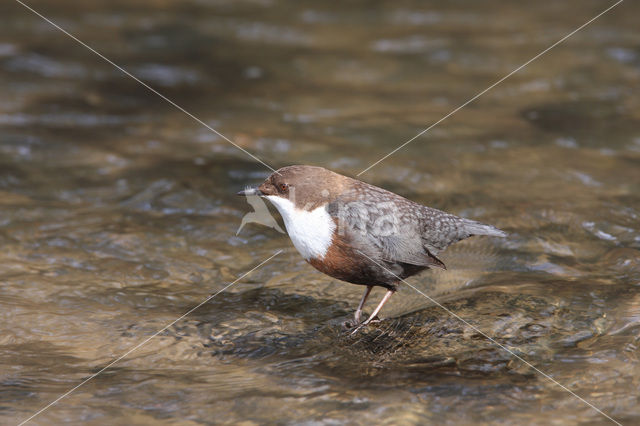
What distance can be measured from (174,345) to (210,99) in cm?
460

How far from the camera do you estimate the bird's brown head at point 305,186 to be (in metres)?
4.04

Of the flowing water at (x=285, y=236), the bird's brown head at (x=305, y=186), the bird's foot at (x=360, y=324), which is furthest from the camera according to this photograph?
the bird's foot at (x=360, y=324)

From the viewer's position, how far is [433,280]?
16.0 feet

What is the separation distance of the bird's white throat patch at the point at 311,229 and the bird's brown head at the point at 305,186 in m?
0.04

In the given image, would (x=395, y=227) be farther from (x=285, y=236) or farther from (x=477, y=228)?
(x=285, y=236)

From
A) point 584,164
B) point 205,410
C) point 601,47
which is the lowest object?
point 205,410

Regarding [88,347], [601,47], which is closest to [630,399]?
[88,347]

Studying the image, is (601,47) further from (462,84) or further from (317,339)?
(317,339)

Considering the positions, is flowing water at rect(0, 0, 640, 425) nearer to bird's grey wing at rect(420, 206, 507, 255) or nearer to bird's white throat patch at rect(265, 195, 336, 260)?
bird's grey wing at rect(420, 206, 507, 255)

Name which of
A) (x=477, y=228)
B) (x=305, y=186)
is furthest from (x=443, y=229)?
(x=305, y=186)

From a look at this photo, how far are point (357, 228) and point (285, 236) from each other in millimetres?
1722

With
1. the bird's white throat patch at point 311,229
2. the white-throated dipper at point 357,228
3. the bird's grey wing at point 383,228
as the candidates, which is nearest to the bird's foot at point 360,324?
the white-throated dipper at point 357,228

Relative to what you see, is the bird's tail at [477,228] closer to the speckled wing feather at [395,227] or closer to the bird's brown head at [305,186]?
the speckled wing feather at [395,227]

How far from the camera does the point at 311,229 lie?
3.97 meters
